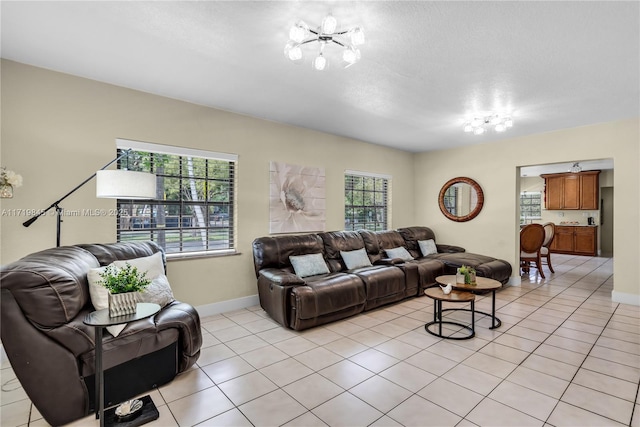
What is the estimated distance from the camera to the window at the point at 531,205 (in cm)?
965

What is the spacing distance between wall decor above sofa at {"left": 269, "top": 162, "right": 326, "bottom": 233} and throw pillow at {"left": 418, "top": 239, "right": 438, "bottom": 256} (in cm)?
207

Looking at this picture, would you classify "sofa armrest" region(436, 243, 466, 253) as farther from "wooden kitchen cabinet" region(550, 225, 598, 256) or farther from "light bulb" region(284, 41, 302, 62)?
"light bulb" region(284, 41, 302, 62)

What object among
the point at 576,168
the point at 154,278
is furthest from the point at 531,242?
the point at 154,278

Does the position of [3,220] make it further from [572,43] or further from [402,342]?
[572,43]

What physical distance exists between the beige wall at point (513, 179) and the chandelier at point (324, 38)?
4.29m

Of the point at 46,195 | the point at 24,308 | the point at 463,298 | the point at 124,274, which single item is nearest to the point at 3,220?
the point at 46,195

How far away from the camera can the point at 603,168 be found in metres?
8.23

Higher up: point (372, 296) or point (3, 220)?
point (3, 220)

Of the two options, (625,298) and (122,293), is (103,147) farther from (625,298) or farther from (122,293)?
(625,298)

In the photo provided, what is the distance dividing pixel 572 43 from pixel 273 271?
3.47 metres

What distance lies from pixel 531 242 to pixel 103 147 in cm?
672

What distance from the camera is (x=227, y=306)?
395 centimetres

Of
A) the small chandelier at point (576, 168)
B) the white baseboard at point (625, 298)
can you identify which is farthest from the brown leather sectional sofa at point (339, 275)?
the small chandelier at point (576, 168)

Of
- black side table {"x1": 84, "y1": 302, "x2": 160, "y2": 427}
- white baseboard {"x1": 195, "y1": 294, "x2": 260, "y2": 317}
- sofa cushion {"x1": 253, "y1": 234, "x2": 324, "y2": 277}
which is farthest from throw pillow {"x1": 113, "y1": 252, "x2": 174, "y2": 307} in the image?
sofa cushion {"x1": 253, "y1": 234, "x2": 324, "y2": 277}
